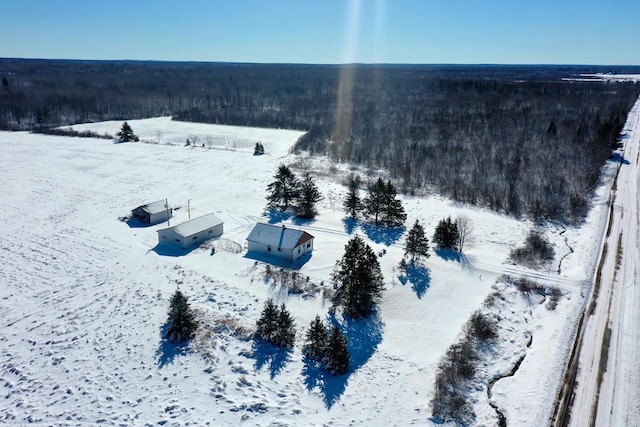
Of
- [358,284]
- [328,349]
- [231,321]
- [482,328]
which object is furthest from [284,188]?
[482,328]

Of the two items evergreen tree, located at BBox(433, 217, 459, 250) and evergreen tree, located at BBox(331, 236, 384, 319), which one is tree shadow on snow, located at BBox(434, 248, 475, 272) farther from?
evergreen tree, located at BBox(331, 236, 384, 319)

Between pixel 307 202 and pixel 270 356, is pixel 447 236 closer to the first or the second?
pixel 307 202

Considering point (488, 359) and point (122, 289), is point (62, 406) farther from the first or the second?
point (488, 359)

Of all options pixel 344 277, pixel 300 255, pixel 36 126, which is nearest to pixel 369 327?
pixel 344 277

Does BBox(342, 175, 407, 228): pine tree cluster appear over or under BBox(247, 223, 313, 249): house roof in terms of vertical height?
over

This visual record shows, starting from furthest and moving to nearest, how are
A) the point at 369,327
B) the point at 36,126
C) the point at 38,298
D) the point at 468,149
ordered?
the point at 36,126, the point at 468,149, the point at 38,298, the point at 369,327

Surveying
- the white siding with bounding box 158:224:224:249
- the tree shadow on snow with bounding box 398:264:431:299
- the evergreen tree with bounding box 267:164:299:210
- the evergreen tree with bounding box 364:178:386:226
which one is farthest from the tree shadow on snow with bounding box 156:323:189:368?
the evergreen tree with bounding box 267:164:299:210
